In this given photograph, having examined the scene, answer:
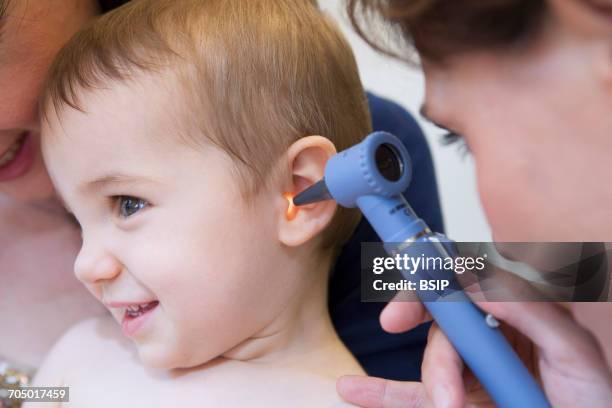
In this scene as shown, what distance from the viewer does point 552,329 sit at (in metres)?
0.56

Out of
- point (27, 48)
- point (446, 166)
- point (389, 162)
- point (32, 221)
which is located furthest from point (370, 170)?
point (446, 166)

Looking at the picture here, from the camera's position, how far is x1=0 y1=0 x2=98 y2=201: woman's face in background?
2.50 ft

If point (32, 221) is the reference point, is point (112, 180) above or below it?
above

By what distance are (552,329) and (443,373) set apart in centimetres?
10

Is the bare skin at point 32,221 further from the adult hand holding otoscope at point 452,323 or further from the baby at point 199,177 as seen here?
the adult hand holding otoscope at point 452,323

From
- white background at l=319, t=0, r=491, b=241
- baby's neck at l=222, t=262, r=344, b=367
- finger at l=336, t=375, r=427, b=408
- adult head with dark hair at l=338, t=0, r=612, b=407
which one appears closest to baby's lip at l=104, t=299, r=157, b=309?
baby's neck at l=222, t=262, r=344, b=367

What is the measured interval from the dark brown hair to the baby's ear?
21cm

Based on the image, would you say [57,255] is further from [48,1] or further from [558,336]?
[558,336]

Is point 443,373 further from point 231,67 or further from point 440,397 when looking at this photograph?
point 231,67

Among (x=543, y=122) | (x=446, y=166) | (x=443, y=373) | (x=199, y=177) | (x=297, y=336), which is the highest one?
(x=543, y=122)

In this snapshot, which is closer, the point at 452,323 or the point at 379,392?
the point at 452,323

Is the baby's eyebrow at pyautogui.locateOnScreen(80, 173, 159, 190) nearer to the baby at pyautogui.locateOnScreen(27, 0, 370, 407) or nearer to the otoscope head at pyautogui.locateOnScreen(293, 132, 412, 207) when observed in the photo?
the baby at pyautogui.locateOnScreen(27, 0, 370, 407)

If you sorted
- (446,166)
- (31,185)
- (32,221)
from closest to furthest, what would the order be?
(31,185), (32,221), (446,166)

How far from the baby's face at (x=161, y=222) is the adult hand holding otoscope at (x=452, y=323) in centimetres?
12
